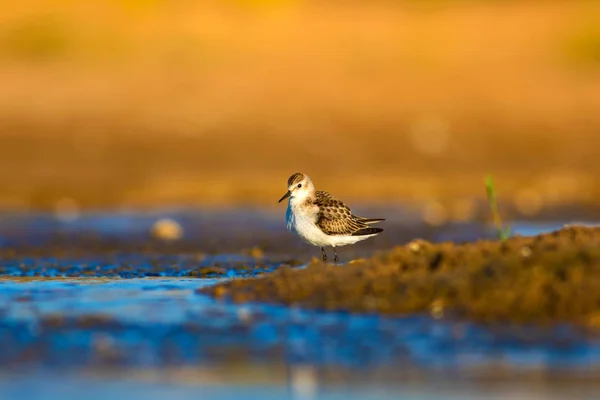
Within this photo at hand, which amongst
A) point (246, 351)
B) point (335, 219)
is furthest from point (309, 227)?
point (246, 351)

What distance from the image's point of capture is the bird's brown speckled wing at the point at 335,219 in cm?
1283

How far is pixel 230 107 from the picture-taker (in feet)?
78.8

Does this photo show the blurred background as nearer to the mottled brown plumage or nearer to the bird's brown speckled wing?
the mottled brown plumage

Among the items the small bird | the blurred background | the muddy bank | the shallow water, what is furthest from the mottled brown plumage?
the blurred background

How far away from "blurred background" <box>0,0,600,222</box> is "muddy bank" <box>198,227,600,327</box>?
8.33m

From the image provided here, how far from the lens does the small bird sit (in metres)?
12.8

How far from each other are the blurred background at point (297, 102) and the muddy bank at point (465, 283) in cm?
833

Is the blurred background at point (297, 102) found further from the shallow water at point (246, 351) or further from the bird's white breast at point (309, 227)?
the shallow water at point (246, 351)

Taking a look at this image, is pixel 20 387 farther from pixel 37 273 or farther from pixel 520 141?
pixel 520 141

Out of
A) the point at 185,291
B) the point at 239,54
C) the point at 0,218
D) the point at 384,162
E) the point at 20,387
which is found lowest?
the point at 20,387

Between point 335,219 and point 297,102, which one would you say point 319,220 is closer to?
point 335,219

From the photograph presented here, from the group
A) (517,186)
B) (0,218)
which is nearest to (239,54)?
(517,186)

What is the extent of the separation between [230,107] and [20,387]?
680 inches

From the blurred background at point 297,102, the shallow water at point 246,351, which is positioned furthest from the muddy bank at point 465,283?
the blurred background at point 297,102
